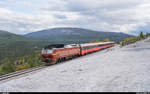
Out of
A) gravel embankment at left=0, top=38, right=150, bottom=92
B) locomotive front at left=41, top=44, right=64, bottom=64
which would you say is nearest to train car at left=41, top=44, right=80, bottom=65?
locomotive front at left=41, top=44, right=64, bottom=64

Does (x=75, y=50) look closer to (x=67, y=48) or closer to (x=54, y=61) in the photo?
(x=67, y=48)

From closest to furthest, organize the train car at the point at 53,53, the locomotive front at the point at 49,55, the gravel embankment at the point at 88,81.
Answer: the gravel embankment at the point at 88,81
the locomotive front at the point at 49,55
the train car at the point at 53,53

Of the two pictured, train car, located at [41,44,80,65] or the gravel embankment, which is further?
train car, located at [41,44,80,65]

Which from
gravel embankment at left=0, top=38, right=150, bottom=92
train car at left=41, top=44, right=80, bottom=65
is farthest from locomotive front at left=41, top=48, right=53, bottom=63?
gravel embankment at left=0, top=38, right=150, bottom=92

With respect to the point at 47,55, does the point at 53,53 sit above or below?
above

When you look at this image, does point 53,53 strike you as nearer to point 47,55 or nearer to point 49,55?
point 49,55

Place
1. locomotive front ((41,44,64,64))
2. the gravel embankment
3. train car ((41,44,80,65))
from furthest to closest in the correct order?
train car ((41,44,80,65)) → locomotive front ((41,44,64,64)) → the gravel embankment

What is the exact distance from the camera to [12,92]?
1002 cm

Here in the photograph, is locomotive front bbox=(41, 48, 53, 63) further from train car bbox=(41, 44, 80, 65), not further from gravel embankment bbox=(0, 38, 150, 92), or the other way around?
gravel embankment bbox=(0, 38, 150, 92)

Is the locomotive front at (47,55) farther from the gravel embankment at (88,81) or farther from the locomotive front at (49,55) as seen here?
the gravel embankment at (88,81)

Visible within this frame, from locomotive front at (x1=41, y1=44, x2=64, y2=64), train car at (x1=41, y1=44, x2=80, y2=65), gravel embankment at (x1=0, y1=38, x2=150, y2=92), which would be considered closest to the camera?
gravel embankment at (x1=0, y1=38, x2=150, y2=92)

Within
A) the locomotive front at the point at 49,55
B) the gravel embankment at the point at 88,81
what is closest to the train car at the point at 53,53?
the locomotive front at the point at 49,55

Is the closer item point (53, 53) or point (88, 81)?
point (88, 81)

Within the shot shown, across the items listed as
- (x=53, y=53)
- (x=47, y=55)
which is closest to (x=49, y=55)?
(x=47, y=55)
